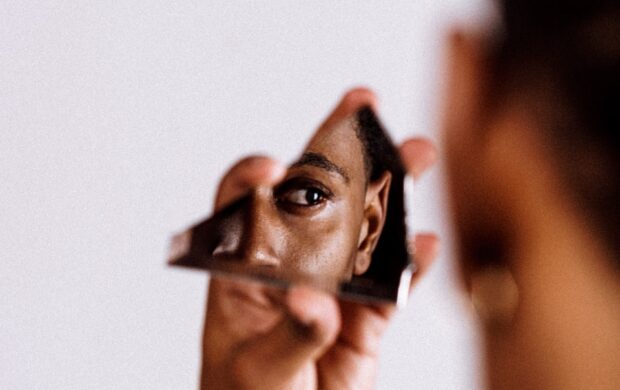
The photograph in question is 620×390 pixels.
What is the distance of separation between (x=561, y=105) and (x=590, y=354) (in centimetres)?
31

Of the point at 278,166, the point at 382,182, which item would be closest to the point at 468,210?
the point at 382,182

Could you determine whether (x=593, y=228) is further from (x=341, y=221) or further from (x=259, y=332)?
(x=259, y=332)

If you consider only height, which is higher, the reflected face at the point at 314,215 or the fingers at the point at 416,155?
the fingers at the point at 416,155

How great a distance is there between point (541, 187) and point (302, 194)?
27 centimetres

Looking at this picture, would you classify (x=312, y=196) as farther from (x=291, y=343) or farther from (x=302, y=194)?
(x=291, y=343)

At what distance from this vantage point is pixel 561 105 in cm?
64

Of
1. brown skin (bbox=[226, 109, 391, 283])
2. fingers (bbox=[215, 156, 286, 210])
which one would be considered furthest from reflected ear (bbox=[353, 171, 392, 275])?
fingers (bbox=[215, 156, 286, 210])

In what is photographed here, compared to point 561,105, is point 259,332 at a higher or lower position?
lower

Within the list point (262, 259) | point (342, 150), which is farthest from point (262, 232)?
point (342, 150)

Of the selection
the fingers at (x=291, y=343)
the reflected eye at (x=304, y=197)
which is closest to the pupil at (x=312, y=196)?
the reflected eye at (x=304, y=197)

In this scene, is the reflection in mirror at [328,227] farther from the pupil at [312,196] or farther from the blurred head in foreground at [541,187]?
the blurred head in foreground at [541,187]

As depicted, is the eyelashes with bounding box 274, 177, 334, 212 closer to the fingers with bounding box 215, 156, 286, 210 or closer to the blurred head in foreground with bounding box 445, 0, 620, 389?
the fingers with bounding box 215, 156, 286, 210

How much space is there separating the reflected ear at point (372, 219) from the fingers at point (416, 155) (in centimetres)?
9

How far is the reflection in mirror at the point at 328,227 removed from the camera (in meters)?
0.65
